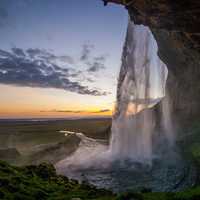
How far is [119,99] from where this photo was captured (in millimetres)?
52656

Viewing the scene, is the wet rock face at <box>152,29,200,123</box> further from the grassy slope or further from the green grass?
the grassy slope

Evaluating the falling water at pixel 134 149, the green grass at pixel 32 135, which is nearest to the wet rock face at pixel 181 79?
the falling water at pixel 134 149

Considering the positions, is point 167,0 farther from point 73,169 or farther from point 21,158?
point 21,158

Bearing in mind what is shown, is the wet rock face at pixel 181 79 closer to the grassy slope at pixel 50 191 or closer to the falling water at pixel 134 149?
the falling water at pixel 134 149

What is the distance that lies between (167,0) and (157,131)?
36018mm

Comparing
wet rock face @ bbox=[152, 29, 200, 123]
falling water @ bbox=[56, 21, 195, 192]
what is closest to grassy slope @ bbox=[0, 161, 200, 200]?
falling water @ bbox=[56, 21, 195, 192]

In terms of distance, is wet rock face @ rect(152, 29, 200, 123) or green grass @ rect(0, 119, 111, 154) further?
green grass @ rect(0, 119, 111, 154)

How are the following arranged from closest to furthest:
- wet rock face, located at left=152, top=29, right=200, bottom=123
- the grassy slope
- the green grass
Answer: the grassy slope → wet rock face, located at left=152, top=29, right=200, bottom=123 → the green grass

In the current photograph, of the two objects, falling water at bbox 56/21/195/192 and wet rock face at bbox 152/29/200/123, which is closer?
falling water at bbox 56/21/195/192

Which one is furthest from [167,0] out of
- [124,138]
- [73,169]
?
[124,138]

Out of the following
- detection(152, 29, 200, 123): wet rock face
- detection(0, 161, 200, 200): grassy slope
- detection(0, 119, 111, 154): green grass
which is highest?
detection(152, 29, 200, 123): wet rock face

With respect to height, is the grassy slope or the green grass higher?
the grassy slope

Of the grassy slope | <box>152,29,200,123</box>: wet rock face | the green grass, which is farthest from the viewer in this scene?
the green grass

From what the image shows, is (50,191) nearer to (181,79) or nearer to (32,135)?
(181,79)
